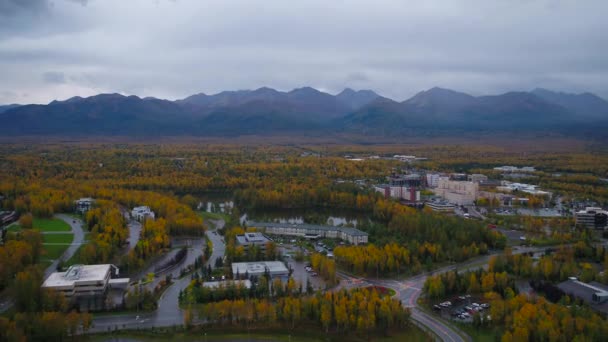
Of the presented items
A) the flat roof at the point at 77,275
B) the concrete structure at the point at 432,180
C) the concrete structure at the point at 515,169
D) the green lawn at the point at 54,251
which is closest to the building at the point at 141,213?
the green lawn at the point at 54,251

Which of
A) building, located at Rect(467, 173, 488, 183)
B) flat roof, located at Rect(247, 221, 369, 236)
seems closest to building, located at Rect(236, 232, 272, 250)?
flat roof, located at Rect(247, 221, 369, 236)

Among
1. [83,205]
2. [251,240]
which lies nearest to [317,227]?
[251,240]

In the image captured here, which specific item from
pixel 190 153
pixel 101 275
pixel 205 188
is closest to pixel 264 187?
pixel 205 188

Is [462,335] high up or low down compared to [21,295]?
down

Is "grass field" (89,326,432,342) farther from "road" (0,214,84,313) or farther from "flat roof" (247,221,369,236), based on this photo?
"flat roof" (247,221,369,236)

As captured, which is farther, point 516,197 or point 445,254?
point 516,197

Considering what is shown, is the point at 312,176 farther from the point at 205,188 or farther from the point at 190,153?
the point at 190,153
